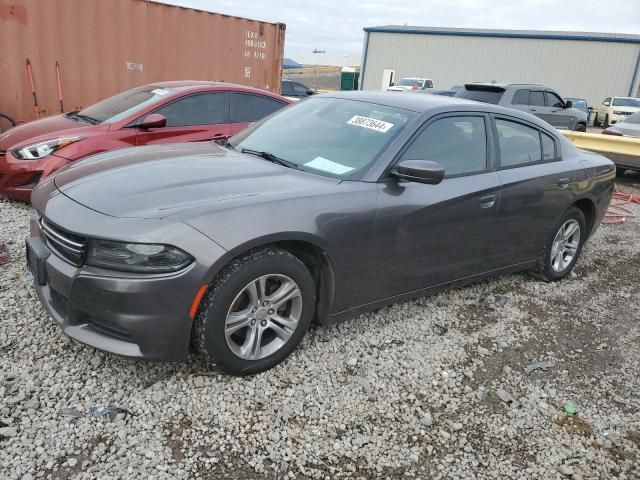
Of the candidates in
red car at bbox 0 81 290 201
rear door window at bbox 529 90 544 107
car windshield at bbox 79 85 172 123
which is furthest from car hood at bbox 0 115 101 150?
rear door window at bbox 529 90 544 107

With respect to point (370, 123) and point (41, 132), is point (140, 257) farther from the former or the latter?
point (41, 132)

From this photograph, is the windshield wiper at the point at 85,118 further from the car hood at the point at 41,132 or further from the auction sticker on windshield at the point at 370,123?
the auction sticker on windshield at the point at 370,123

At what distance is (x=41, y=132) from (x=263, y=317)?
4.13 m

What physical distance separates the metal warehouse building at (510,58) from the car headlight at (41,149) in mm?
31896

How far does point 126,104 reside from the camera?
5.84 m

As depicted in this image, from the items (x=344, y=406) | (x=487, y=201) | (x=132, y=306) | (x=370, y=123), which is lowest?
(x=344, y=406)

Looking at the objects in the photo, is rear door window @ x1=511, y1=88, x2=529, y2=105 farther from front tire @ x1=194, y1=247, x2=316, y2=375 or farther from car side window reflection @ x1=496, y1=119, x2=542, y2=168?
front tire @ x1=194, y1=247, x2=316, y2=375

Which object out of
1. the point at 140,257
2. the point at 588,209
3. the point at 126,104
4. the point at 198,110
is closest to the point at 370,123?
the point at 140,257

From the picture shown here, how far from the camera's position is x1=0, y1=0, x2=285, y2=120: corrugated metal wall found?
751cm

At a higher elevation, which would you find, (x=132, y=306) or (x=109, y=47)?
(x=109, y=47)

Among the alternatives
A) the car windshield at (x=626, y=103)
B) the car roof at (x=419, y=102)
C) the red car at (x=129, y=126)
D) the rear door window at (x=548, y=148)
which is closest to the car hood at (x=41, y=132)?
the red car at (x=129, y=126)

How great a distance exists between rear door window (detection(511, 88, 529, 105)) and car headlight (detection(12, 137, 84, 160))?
9.72 metres

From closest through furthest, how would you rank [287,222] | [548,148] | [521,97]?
[287,222] < [548,148] < [521,97]

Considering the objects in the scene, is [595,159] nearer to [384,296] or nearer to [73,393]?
[384,296]
